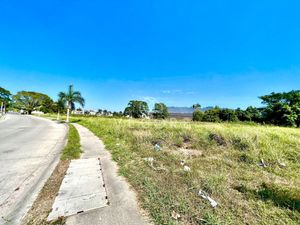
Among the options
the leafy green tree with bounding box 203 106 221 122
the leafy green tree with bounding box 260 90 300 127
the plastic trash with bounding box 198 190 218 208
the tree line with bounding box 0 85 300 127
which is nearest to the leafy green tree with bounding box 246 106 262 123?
the tree line with bounding box 0 85 300 127

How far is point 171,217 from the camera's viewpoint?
2312 millimetres

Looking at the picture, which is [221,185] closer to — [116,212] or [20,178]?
[116,212]

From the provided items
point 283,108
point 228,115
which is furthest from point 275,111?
point 228,115

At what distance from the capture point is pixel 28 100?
68562mm

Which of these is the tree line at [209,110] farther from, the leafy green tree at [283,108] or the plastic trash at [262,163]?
the plastic trash at [262,163]

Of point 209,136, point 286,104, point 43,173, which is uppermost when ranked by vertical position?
point 286,104

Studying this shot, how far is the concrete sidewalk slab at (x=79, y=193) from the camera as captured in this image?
8.42 feet

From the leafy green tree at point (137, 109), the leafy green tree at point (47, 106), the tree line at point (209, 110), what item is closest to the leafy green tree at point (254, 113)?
the tree line at point (209, 110)

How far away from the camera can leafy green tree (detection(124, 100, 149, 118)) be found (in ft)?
233

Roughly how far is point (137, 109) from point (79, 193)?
6818 centimetres

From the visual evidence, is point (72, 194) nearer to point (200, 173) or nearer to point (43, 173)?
point (43, 173)

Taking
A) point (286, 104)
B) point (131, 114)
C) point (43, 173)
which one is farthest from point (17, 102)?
point (286, 104)

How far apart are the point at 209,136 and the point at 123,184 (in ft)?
21.8

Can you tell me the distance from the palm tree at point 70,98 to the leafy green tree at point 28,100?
54.5 metres
